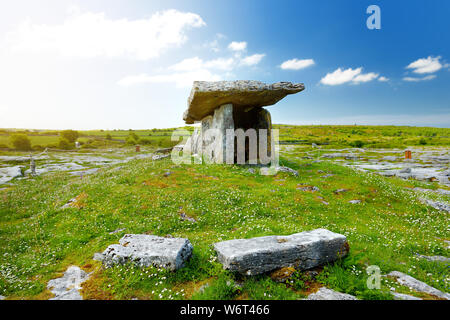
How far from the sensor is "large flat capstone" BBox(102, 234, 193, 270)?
6059 mm

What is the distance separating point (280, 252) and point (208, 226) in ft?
16.1

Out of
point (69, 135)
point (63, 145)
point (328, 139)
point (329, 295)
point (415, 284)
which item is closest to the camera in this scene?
point (329, 295)

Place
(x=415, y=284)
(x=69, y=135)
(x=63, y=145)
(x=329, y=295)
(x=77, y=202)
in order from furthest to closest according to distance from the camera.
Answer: (x=69, y=135) < (x=63, y=145) < (x=77, y=202) < (x=415, y=284) < (x=329, y=295)

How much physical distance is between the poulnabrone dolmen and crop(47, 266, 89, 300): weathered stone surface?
52.1ft

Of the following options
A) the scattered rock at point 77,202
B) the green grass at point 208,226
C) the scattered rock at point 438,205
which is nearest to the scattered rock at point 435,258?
the green grass at point 208,226

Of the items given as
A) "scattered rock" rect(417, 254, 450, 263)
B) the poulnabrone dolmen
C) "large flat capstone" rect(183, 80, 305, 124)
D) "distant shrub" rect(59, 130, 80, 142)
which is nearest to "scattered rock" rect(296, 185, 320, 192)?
"scattered rock" rect(417, 254, 450, 263)

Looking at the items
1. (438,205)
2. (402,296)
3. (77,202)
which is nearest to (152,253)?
(402,296)

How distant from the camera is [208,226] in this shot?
10180 mm

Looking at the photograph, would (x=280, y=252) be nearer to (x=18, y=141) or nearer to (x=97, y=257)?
(x=97, y=257)

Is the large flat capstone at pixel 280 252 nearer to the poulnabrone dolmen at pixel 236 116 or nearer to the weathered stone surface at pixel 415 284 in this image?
the weathered stone surface at pixel 415 284

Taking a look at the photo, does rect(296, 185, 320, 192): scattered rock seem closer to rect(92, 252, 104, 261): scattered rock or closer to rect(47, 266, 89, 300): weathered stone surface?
rect(92, 252, 104, 261): scattered rock

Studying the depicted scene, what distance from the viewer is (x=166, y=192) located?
46.6 feet

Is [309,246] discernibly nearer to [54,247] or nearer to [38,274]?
[38,274]

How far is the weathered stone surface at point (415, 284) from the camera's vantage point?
210 inches
